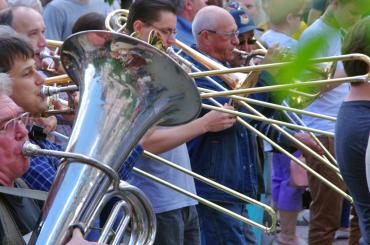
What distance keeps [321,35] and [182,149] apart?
2984 millimetres

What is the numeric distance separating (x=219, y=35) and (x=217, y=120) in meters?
0.73

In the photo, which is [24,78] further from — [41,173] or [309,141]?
[309,141]

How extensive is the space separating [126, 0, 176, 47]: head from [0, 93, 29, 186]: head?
1.54m

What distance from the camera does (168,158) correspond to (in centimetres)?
361

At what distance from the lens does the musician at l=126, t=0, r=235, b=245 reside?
3.50 m

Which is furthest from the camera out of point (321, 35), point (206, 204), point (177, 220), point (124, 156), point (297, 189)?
point (297, 189)

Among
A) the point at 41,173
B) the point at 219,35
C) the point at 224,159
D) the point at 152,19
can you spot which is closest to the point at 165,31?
the point at 152,19

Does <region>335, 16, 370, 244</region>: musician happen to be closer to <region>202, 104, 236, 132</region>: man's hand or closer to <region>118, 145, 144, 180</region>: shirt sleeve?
<region>202, 104, 236, 132</region>: man's hand

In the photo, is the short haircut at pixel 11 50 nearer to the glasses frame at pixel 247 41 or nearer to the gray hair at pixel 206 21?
the gray hair at pixel 206 21

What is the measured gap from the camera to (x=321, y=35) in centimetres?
74

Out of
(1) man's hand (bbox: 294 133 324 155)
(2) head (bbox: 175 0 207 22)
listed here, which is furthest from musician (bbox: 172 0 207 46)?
(1) man's hand (bbox: 294 133 324 155)

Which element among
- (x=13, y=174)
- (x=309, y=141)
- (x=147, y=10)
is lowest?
(x=309, y=141)

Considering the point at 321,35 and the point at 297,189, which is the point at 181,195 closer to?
the point at 297,189

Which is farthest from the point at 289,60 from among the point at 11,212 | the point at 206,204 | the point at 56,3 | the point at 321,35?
the point at 56,3
